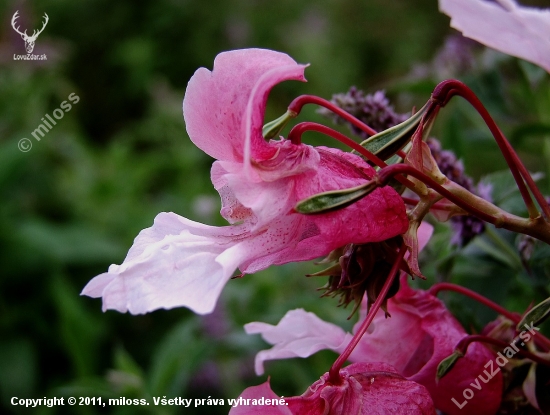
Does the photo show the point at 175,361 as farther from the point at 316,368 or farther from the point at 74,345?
the point at 74,345

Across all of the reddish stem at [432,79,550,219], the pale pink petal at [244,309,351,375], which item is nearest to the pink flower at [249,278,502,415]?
the pale pink petal at [244,309,351,375]

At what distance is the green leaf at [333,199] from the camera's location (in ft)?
1.06

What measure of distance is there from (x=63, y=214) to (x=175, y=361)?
3.84 feet

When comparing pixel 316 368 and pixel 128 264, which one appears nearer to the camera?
pixel 128 264

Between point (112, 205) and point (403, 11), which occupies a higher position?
point (403, 11)

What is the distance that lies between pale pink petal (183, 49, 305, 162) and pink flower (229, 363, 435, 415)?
0.44 ft

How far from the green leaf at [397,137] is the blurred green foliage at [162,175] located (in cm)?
19

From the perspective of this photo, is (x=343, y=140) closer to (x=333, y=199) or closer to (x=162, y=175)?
(x=333, y=199)

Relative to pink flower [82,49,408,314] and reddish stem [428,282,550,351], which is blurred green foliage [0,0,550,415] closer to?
reddish stem [428,282,550,351]

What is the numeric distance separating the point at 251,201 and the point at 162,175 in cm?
234

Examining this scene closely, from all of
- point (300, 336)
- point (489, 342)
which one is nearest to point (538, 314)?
point (489, 342)

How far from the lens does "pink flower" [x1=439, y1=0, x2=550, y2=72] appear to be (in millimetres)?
298

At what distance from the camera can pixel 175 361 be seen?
92cm

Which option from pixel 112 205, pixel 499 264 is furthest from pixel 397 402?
pixel 112 205
